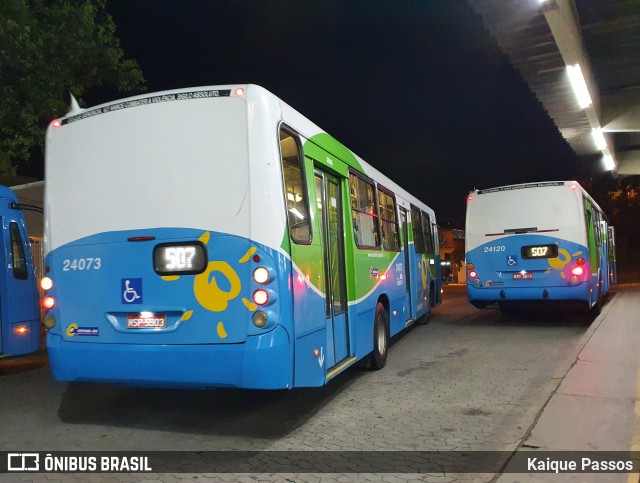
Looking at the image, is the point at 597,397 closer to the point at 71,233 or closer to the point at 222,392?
the point at 222,392

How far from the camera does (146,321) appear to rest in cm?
535

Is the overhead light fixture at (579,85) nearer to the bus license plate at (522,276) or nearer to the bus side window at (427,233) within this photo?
the bus license plate at (522,276)

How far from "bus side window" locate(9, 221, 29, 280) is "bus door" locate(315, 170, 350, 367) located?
537cm

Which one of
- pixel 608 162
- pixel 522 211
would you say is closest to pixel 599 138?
pixel 522 211

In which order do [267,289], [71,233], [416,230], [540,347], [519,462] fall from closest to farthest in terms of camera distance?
[519,462], [267,289], [71,233], [540,347], [416,230]

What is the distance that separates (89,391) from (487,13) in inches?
280

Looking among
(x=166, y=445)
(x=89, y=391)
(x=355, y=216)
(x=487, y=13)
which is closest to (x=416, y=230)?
(x=355, y=216)

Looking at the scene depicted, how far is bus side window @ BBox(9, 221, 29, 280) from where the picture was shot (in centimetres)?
885

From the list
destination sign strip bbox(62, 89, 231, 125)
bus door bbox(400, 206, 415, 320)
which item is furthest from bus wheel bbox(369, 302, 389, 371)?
destination sign strip bbox(62, 89, 231, 125)

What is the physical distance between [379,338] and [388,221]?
2238 millimetres

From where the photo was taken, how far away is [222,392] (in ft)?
23.7

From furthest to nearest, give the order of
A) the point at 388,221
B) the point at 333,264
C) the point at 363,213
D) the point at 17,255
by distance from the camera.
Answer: the point at 388,221, the point at 17,255, the point at 363,213, the point at 333,264

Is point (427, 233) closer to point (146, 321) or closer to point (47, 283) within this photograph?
point (146, 321)

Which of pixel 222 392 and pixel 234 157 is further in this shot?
pixel 222 392
